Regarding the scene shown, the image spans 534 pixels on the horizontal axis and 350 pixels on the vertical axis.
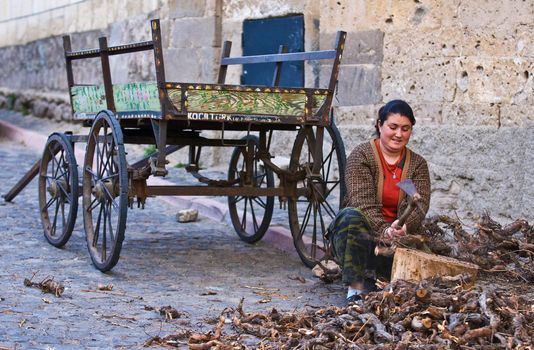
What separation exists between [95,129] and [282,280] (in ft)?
5.19

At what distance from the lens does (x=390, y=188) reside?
5.62 meters

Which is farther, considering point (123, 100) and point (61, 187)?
point (61, 187)

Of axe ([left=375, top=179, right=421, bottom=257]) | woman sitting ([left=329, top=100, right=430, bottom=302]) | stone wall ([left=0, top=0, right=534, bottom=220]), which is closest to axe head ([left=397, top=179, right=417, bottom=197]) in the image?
axe ([left=375, top=179, right=421, bottom=257])

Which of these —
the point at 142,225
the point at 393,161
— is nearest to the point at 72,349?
the point at 393,161

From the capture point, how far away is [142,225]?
27.6ft

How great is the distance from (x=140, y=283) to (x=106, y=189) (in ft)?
2.14

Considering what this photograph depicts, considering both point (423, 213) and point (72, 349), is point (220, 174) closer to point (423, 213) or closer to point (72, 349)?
point (423, 213)

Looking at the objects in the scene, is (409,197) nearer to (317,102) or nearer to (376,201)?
(376,201)

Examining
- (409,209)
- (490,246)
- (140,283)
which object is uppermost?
(409,209)

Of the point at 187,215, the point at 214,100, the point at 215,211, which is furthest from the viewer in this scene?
the point at 215,211

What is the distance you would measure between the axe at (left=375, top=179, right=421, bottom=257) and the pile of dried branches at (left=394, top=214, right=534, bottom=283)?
247mm

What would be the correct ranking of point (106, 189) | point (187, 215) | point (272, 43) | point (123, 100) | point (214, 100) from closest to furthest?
point (214, 100) → point (106, 189) → point (123, 100) → point (187, 215) → point (272, 43)

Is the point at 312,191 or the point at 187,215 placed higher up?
the point at 312,191

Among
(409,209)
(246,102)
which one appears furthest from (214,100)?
(409,209)
